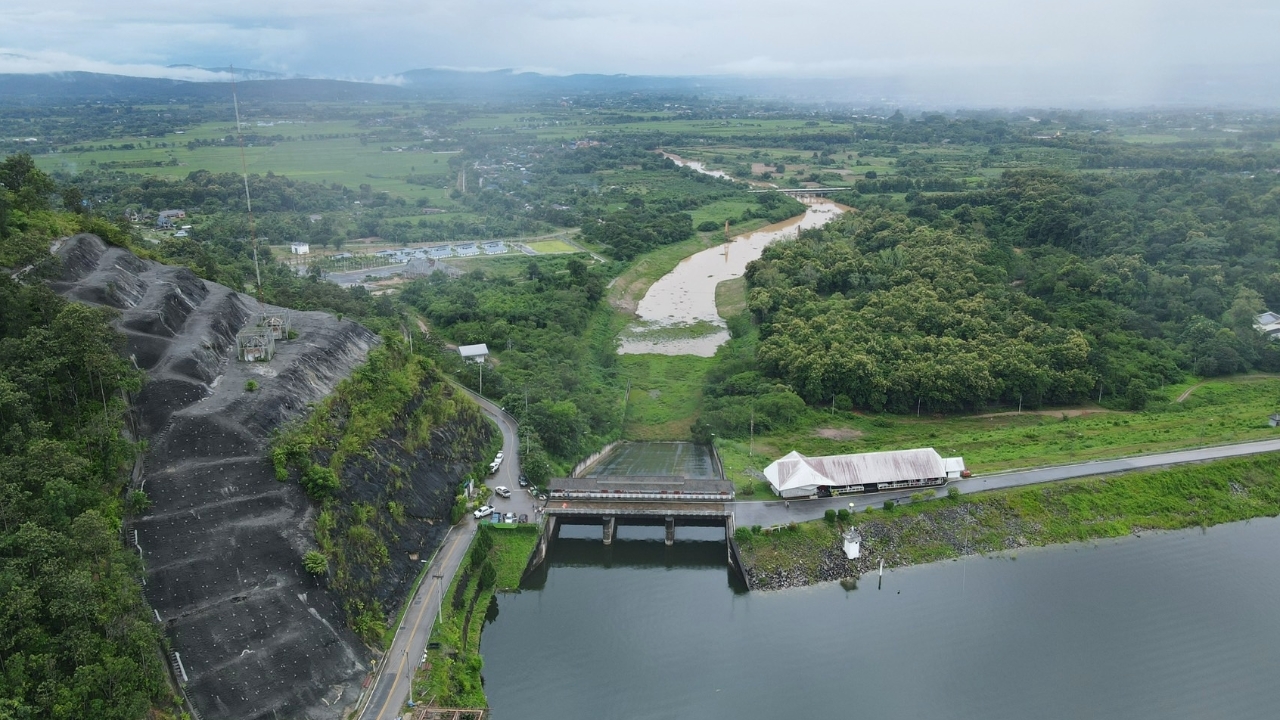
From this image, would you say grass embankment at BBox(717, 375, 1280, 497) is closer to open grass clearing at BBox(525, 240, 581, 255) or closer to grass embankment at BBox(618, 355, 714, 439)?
grass embankment at BBox(618, 355, 714, 439)

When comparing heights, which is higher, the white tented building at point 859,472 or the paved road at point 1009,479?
the white tented building at point 859,472

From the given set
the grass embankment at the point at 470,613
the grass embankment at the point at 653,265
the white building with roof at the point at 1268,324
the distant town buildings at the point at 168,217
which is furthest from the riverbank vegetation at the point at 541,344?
the white building with roof at the point at 1268,324

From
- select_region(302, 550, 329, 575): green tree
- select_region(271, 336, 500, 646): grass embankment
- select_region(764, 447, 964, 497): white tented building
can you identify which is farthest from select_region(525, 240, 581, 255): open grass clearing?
select_region(302, 550, 329, 575): green tree

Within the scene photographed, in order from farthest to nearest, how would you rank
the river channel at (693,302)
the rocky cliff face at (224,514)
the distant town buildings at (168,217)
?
the distant town buildings at (168,217), the river channel at (693,302), the rocky cliff face at (224,514)

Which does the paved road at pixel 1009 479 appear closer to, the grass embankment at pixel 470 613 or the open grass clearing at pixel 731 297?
the grass embankment at pixel 470 613

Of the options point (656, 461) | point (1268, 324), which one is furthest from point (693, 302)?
point (1268, 324)

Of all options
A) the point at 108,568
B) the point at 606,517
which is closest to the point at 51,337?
the point at 108,568

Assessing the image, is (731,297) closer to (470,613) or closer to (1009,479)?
(1009,479)

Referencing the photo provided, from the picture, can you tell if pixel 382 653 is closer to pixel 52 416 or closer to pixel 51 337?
pixel 52 416
